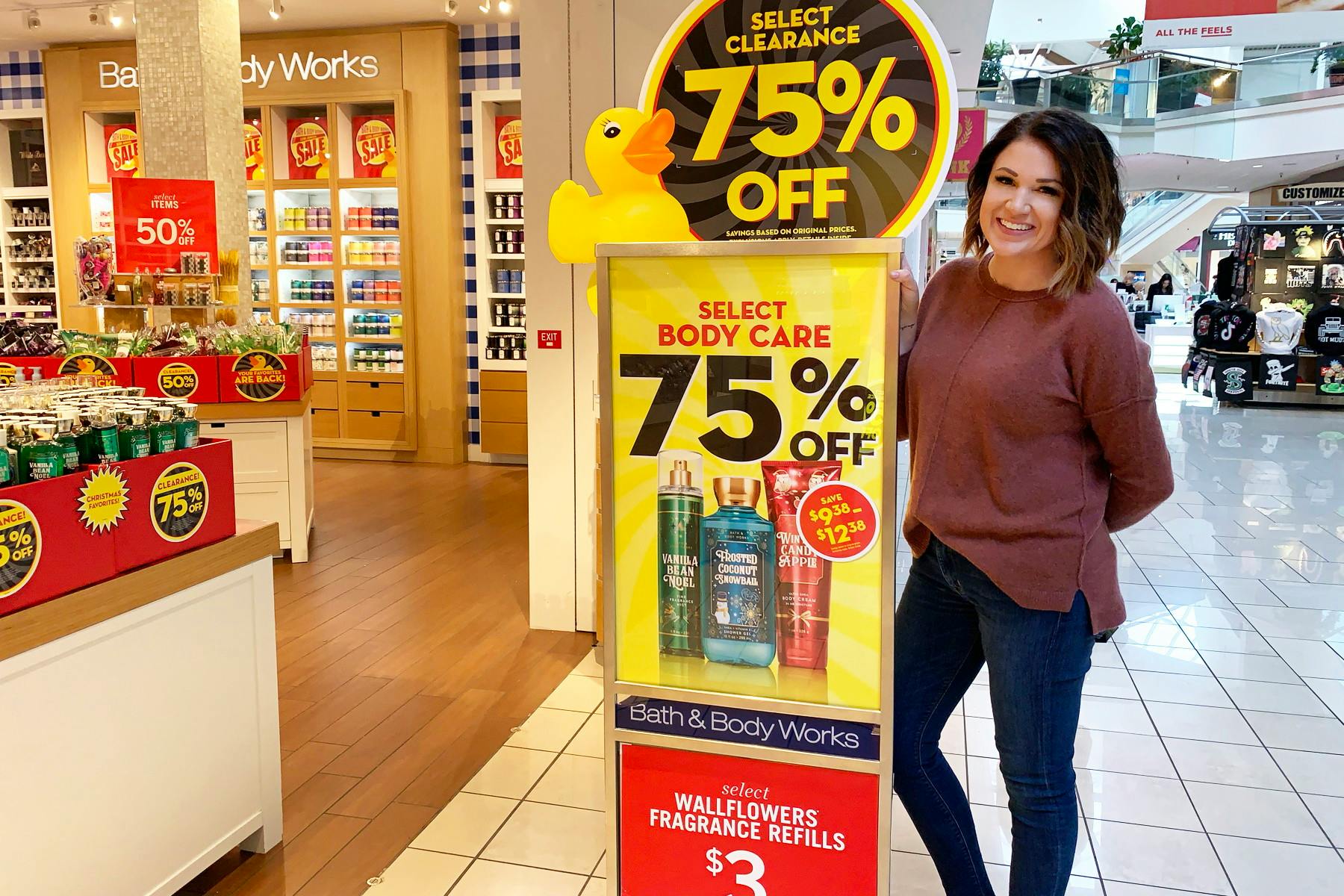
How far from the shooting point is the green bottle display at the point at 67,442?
208 centimetres

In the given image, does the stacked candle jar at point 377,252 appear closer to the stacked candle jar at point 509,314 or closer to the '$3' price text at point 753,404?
the stacked candle jar at point 509,314

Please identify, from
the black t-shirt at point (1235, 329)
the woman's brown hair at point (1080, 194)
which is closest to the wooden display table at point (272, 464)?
the woman's brown hair at point (1080, 194)

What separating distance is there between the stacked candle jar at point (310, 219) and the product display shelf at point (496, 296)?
53.7 inches

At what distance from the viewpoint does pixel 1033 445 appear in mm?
1655

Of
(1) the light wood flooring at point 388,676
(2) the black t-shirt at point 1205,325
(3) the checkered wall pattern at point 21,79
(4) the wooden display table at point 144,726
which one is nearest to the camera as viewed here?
(4) the wooden display table at point 144,726

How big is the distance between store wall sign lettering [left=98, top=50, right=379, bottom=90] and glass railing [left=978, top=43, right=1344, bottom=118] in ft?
37.7

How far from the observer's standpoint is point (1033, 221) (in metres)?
1.62

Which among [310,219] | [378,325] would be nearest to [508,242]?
[378,325]

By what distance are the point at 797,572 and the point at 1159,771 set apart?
216 cm

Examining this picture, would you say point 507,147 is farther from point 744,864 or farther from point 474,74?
point 744,864

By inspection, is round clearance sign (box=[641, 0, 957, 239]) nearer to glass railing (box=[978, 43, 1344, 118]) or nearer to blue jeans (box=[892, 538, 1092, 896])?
blue jeans (box=[892, 538, 1092, 896])

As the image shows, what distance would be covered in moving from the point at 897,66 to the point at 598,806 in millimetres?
2172

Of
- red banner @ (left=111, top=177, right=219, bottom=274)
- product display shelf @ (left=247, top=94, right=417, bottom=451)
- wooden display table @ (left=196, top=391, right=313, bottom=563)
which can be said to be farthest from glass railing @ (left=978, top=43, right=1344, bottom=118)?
wooden display table @ (left=196, top=391, right=313, bottom=563)

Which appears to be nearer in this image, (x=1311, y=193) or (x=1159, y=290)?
(x=1311, y=193)
